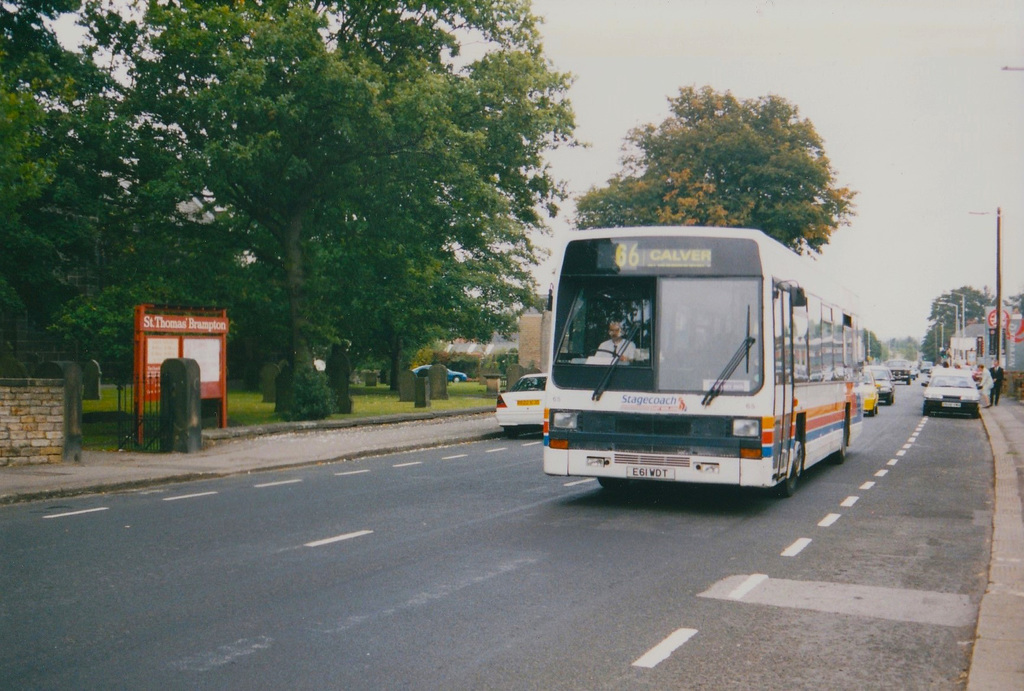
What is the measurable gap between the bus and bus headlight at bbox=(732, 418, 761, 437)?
0.4 inches

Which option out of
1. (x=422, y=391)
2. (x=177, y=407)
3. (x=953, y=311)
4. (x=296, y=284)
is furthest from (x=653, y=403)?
(x=953, y=311)

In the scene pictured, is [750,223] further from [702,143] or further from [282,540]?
[282,540]

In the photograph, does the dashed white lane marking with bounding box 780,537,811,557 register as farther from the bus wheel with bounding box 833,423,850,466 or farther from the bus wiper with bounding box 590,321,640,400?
the bus wheel with bounding box 833,423,850,466

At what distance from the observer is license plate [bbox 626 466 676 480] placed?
1123 cm

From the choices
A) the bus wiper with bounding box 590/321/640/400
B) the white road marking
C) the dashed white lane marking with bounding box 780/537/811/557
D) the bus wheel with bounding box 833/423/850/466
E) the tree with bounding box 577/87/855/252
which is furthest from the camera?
the tree with bounding box 577/87/855/252

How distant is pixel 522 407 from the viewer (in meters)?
23.7

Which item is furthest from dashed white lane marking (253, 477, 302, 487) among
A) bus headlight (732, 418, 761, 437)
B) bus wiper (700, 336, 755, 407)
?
bus headlight (732, 418, 761, 437)

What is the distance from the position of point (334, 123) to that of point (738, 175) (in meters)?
33.2

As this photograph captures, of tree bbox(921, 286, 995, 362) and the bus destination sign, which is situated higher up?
tree bbox(921, 286, 995, 362)

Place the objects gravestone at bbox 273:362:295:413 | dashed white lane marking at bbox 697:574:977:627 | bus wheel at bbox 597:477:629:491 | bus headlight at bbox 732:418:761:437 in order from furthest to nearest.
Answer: gravestone at bbox 273:362:295:413 < bus wheel at bbox 597:477:629:491 < bus headlight at bbox 732:418:761:437 < dashed white lane marking at bbox 697:574:977:627

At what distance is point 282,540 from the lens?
9.62 m

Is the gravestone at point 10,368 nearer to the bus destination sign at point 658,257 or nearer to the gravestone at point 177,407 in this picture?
the gravestone at point 177,407

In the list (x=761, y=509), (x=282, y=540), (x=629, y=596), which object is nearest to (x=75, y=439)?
(x=282, y=540)

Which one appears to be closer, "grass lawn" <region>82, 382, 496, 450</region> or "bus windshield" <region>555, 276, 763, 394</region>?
"bus windshield" <region>555, 276, 763, 394</region>
